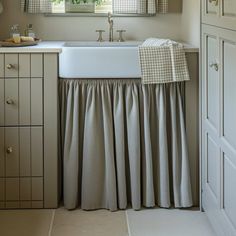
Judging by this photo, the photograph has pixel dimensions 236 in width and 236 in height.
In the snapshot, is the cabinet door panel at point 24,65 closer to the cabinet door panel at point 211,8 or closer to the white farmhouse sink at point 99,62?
the white farmhouse sink at point 99,62

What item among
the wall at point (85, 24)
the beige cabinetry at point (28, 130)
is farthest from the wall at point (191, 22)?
the beige cabinetry at point (28, 130)

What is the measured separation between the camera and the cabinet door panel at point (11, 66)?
2.86 meters

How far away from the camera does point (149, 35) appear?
3566 millimetres

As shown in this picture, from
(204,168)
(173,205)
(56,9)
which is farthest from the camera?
(56,9)

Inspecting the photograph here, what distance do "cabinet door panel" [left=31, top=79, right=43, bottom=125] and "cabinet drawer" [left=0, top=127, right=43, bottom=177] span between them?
5 cm

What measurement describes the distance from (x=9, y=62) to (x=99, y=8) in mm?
960

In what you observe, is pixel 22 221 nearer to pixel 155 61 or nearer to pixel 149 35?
pixel 155 61

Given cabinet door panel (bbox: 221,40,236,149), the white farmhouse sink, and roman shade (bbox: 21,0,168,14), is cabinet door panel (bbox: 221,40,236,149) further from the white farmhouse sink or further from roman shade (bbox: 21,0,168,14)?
roman shade (bbox: 21,0,168,14)

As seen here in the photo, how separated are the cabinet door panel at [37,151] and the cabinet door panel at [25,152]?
0.08 feet

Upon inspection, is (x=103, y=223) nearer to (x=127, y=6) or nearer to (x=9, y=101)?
(x=9, y=101)

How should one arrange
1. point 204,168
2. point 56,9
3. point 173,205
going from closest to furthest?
point 204,168 < point 173,205 < point 56,9

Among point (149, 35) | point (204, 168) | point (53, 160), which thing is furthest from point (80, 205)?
point (149, 35)

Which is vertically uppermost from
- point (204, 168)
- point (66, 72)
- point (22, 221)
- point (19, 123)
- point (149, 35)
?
point (149, 35)

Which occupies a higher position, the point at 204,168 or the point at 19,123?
the point at 19,123
